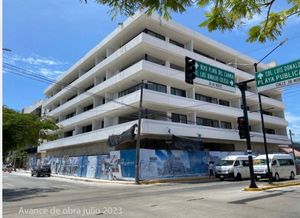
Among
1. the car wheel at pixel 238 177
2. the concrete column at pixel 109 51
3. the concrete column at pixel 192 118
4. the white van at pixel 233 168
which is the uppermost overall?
the concrete column at pixel 109 51

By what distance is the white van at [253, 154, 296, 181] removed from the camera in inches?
1138

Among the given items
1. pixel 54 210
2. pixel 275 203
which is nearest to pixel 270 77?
pixel 275 203

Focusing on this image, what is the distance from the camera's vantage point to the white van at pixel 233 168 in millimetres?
30303

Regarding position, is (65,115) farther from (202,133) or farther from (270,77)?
(270,77)

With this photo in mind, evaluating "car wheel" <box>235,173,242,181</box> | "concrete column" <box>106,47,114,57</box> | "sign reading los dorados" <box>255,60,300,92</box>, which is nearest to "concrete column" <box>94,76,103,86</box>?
"concrete column" <box>106,47,114,57</box>

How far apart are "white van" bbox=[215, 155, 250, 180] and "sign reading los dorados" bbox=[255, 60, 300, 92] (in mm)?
15431

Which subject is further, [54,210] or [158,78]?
[158,78]

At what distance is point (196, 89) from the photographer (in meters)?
39.1

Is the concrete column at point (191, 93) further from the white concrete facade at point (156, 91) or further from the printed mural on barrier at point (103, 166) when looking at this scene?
the printed mural on barrier at point (103, 166)

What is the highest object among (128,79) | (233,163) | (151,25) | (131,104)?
(151,25)

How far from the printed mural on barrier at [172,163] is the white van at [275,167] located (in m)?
6.69

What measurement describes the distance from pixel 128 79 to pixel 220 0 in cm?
3082

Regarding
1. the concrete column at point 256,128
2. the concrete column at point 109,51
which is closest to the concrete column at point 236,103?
the concrete column at point 256,128

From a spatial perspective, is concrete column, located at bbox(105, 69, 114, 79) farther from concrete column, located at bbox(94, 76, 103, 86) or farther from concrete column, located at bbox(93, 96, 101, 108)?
concrete column, located at bbox(93, 96, 101, 108)
